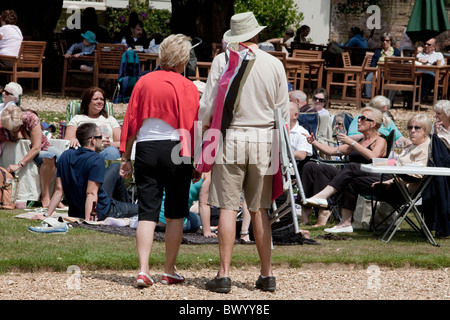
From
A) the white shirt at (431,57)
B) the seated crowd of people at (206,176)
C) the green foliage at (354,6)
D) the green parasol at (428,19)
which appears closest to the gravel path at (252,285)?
the seated crowd of people at (206,176)

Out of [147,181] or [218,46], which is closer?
[147,181]

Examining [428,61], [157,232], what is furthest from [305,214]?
[428,61]

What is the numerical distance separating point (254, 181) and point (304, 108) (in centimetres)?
518

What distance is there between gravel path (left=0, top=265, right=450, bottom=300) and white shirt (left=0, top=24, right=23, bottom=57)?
9.28m

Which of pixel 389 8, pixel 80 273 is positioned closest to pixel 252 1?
pixel 389 8

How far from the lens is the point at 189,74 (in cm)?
1400

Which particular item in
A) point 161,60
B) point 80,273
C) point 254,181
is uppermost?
point 161,60

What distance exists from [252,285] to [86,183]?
254 centimetres

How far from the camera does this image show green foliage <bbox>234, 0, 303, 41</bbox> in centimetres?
2391

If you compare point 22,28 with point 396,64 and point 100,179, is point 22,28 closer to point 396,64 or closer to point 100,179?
point 396,64

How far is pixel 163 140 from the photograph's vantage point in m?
5.12

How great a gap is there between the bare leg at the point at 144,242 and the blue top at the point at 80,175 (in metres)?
2.36

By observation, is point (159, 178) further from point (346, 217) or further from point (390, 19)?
point (390, 19)

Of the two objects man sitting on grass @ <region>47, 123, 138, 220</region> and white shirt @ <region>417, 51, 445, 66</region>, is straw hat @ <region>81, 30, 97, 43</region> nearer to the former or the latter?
white shirt @ <region>417, 51, 445, 66</region>
